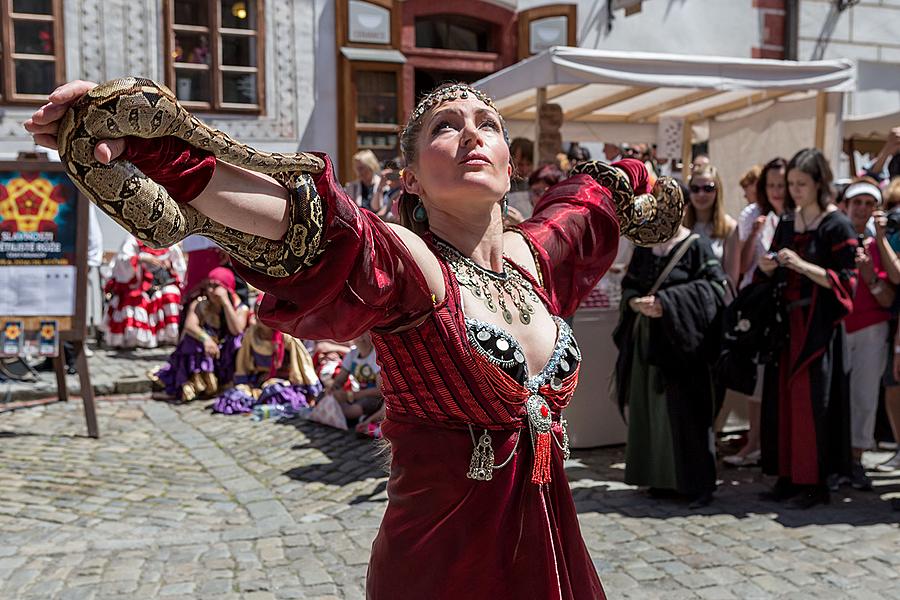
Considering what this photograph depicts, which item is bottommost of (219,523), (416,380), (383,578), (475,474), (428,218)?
(219,523)

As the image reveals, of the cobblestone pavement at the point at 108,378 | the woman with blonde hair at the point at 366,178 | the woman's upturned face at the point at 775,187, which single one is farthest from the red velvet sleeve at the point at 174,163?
the woman with blonde hair at the point at 366,178

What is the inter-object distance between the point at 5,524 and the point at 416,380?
3.51 meters

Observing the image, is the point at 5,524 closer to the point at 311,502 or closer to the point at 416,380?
the point at 311,502

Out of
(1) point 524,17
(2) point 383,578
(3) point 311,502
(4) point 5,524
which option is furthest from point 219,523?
(1) point 524,17

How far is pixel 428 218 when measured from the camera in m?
1.92

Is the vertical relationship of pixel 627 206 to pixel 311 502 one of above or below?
above

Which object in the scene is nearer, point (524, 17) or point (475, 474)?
point (475, 474)

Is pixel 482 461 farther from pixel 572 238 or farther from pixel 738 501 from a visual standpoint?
pixel 738 501

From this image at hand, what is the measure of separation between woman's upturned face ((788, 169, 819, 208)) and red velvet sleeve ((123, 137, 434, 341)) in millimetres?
3543

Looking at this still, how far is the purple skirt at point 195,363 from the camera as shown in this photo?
7.57 metres

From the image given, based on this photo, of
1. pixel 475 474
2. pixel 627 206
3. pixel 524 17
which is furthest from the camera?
pixel 524 17

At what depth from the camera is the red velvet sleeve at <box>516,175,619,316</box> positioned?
213 cm

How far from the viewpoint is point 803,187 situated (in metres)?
4.63

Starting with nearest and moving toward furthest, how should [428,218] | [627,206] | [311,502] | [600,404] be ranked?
[428,218] < [627,206] < [311,502] < [600,404]
